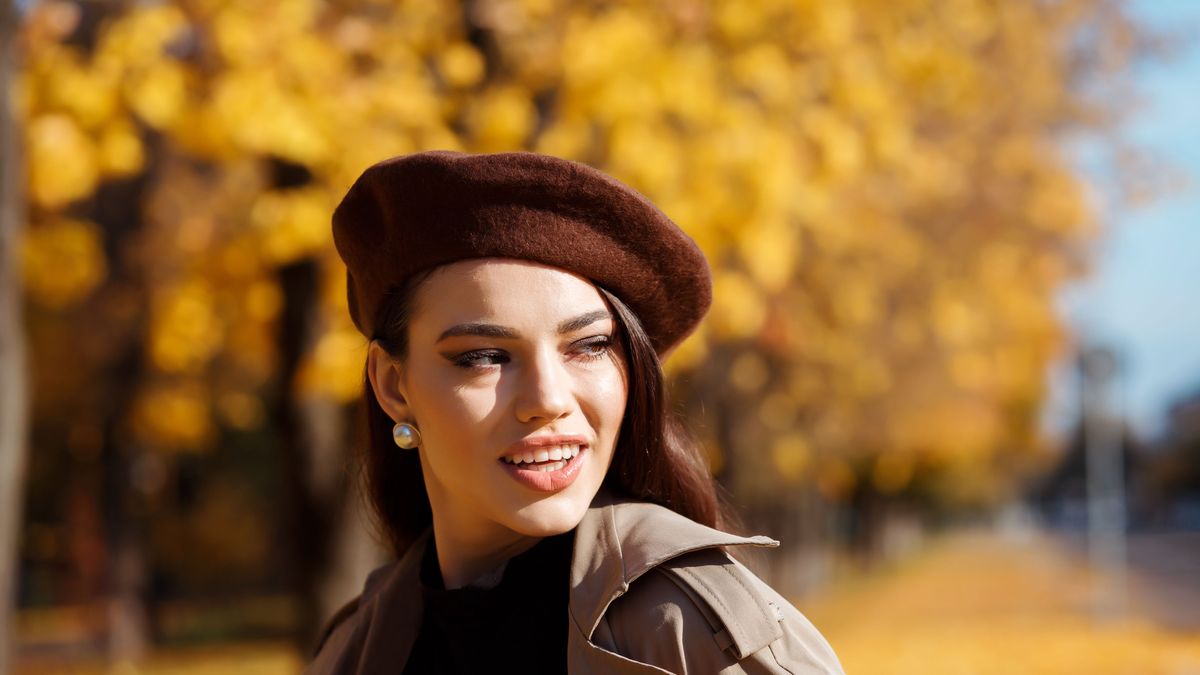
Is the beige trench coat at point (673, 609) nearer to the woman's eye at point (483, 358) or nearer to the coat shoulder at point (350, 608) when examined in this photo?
the woman's eye at point (483, 358)

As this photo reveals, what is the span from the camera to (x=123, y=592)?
19.8 m

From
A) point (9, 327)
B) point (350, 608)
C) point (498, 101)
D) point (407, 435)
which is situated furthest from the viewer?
point (498, 101)

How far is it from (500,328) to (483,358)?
2.9 inches

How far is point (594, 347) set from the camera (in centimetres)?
232

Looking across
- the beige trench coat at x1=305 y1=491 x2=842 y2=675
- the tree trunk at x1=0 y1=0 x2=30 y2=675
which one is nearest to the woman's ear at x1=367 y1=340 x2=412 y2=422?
the beige trench coat at x1=305 y1=491 x2=842 y2=675

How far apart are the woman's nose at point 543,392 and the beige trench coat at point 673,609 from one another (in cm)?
19

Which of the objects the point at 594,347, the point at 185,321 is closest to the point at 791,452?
the point at 185,321

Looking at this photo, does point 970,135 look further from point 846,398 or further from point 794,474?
point 794,474

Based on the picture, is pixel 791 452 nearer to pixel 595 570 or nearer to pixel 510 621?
pixel 510 621

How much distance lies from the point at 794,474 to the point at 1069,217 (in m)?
8.11

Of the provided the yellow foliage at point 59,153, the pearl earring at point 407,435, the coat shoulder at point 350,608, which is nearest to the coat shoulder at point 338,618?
the coat shoulder at point 350,608

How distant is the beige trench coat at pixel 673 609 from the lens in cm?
194

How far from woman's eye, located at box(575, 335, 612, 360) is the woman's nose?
0.06m

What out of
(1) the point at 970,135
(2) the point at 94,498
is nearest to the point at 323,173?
(1) the point at 970,135
